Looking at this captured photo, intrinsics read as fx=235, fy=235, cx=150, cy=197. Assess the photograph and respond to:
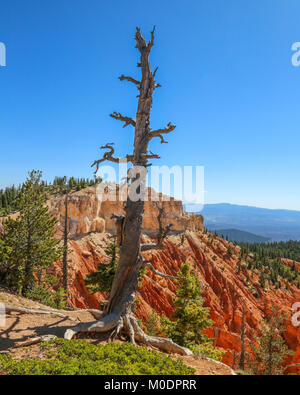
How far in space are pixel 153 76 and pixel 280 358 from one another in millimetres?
20651

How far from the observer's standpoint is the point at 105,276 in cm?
1425

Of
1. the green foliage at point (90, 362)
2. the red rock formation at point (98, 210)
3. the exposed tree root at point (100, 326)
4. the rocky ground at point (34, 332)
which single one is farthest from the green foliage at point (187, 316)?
the red rock formation at point (98, 210)

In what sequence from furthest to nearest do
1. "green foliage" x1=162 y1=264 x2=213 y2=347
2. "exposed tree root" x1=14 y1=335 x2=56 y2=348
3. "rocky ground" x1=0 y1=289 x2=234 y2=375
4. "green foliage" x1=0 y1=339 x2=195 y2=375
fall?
1. "green foliage" x1=162 y1=264 x2=213 y2=347
2. "exposed tree root" x1=14 y1=335 x2=56 y2=348
3. "rocky ground" x1=0 y1=289 x2=234 y2=375
4. "green foliage" x1=0 y1=339 x2=195 y2=375

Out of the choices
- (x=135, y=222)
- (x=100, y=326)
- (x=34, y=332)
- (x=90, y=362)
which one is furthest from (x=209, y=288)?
(x=90, y=362)

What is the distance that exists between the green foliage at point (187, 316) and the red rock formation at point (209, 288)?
696 inches

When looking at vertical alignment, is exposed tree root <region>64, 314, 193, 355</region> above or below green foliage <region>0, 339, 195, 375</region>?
below

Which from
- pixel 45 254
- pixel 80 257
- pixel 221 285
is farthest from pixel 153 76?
pixel 221 285

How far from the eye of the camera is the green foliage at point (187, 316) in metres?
14.6

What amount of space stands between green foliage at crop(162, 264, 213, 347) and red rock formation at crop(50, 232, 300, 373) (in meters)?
17.7

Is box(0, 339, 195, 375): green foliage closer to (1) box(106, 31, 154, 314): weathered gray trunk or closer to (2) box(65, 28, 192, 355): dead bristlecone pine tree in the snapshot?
(2) box(65, 28, 192, 355): dead bristlecone pine tree

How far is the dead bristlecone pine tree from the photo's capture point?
253 inches

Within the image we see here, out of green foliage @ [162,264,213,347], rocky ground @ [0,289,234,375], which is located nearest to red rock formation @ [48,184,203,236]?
green foliage @ [162,264,213,347]

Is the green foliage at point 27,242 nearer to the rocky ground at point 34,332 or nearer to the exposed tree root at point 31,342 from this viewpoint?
the rocky ground at point 34,332
